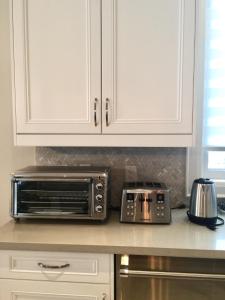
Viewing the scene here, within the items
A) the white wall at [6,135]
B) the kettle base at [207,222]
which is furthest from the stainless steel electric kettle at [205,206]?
the white wall at [6,135]

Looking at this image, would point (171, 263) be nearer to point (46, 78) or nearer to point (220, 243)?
point (220, 243)

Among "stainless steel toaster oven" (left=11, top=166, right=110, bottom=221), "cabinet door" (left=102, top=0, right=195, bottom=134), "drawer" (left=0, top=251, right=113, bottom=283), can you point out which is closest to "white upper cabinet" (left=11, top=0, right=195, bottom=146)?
"cabinet door" (left=102, top=0, right=195, bottom=134)

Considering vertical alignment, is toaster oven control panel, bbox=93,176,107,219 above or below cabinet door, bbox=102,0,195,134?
below

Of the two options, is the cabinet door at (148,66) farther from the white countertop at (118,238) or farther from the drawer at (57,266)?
the drawer at (57,266)

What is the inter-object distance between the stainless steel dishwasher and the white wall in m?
0.99

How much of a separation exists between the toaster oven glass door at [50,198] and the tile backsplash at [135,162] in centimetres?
36

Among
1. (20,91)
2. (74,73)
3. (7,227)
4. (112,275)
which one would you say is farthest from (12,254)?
(74,73)

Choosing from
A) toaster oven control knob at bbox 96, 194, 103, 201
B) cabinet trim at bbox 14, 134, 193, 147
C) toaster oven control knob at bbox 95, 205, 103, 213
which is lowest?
toaster oven control knob at bbox 95, 205, 103, 213

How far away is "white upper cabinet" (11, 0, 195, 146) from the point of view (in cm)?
153

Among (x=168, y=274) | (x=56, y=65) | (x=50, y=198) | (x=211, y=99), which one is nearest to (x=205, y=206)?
(x=168, y=274)

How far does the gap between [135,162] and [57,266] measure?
0.79 metres

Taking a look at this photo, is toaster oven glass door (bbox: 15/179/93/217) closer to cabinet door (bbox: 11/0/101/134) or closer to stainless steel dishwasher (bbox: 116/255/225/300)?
cabinet door (bbox: 11/0/101/134)

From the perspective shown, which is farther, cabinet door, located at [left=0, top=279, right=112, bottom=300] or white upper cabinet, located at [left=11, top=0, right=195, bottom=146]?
white upper cabinet, located at [left=11, top=0, right=195, bottom=146]

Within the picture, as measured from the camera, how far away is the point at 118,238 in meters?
1.44
